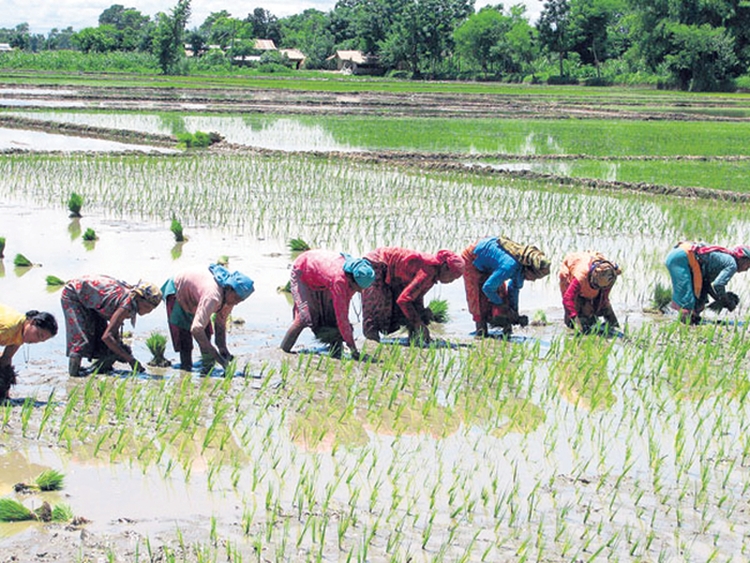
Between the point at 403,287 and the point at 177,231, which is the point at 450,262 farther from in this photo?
the point at 177,231

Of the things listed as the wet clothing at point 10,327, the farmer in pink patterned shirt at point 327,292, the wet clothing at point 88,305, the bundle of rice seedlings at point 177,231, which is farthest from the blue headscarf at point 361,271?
the bundle of rice seedlings at point 177,231

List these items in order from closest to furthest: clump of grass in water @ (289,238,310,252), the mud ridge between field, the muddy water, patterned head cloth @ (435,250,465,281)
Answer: patterned head cloth @ (435,250,465,281) < clump of grass in water @ (289,238,310,252) < the mud ridge between field < the muddy water

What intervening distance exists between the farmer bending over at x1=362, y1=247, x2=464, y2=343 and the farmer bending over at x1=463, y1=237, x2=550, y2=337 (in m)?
0.38

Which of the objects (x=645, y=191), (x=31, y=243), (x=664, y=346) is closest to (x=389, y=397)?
(x=664, y=346)

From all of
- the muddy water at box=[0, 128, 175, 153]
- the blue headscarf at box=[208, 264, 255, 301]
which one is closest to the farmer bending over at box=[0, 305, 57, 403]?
the blue headscarf at box=[208, 264, 255, 301]

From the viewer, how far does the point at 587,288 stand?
744 cm

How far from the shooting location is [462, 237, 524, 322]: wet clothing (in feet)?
23.9

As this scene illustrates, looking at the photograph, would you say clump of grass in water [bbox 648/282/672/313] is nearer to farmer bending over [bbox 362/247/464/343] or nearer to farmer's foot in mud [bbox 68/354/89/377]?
farmer bending over [bbox 362/247/464/343]

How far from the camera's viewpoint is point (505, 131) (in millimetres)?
25578

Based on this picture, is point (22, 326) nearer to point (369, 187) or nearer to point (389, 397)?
point (389, 397)

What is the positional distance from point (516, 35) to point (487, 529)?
195ft

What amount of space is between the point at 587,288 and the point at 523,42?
5546 cm

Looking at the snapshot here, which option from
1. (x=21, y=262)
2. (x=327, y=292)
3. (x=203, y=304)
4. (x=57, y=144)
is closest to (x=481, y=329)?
(x=327, y=292)

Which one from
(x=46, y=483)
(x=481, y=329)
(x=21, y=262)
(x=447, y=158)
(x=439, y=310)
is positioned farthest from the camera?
(x=447, y=158)
